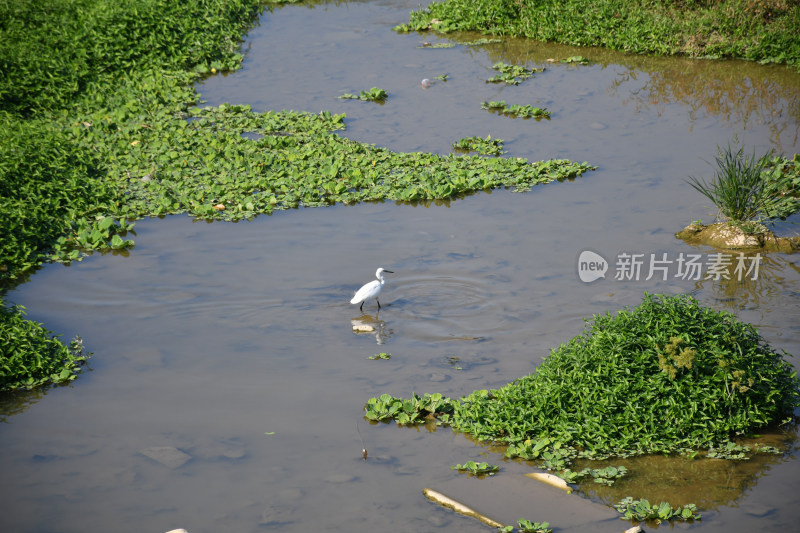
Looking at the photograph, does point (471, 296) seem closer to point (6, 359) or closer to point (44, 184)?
point (6, 359)

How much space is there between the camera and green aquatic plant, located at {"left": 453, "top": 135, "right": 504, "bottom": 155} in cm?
1239

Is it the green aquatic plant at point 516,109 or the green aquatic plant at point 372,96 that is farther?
the green aquatic plant at point 372,96

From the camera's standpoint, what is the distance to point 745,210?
Answer: 31.3 feet

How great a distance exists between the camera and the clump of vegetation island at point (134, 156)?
34.2ft

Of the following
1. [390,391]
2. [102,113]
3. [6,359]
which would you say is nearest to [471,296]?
[390,391]

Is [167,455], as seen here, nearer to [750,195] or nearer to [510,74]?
[750,195]

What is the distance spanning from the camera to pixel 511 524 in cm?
535

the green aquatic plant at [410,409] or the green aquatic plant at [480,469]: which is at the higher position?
the green aquatic plant at [410,409]

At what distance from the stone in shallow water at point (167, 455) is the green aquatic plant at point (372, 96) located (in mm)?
10065

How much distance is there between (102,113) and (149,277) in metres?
5.96

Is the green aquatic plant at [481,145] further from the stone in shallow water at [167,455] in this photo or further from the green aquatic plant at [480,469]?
the stone in shallow water at [167,455]

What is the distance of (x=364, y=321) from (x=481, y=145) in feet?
16.8

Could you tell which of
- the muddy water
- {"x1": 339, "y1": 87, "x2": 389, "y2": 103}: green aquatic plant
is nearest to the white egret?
the muddy water

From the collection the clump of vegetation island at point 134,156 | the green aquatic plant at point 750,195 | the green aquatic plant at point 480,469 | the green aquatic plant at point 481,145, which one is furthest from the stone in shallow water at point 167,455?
the green aquatic plant at point 481,145
